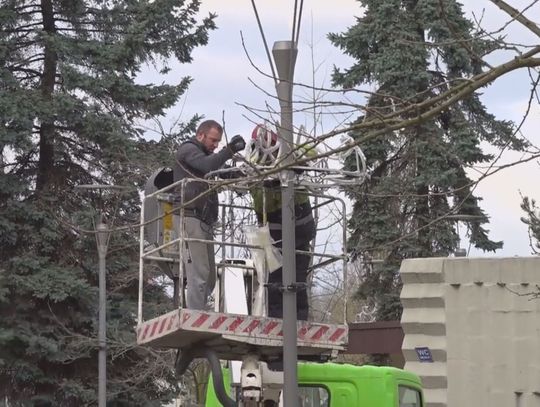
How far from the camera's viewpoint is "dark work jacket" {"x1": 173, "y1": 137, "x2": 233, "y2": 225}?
12.2m

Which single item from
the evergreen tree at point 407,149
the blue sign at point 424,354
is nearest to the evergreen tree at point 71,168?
the evergreen tree at point 407,149

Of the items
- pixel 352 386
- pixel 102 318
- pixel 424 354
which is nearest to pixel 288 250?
pixel 352 386

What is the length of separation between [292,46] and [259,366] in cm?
293

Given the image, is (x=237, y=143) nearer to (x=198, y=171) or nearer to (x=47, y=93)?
(x=198, y=171)

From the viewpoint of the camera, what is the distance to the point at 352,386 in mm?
12938

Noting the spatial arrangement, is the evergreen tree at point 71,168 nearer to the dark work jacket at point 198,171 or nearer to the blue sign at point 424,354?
the blue sign at point 424,354

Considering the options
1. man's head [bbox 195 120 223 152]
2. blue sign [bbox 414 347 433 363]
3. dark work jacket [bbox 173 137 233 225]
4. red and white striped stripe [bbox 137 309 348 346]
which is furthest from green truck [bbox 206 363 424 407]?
blue sign [bbox 414 347 433 363]

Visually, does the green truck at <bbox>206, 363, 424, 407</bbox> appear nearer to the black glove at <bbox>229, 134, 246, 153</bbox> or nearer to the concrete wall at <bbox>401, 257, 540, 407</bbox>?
the black glove at <bbox>229, 134, 246, 153</bbox>

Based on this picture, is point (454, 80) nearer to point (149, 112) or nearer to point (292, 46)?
point (292, 46)

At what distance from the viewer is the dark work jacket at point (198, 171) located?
12250 millimetres

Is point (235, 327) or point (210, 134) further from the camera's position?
point (210, 134)

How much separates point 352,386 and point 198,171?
2465mm

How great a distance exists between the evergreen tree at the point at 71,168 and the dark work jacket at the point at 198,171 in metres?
16.7

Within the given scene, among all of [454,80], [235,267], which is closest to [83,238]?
[235,267]
